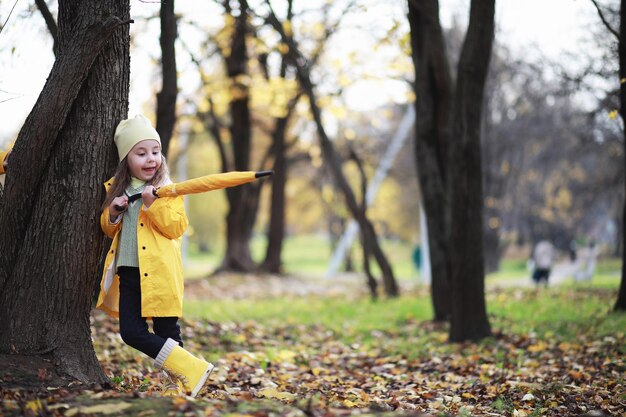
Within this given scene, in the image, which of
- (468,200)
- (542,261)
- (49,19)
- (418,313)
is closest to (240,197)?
(542,261)

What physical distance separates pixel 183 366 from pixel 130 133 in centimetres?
150

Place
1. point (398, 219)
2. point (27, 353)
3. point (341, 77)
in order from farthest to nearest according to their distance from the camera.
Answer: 1. point (398, 219)
2. point (341, 77)
3. point (27, 353)

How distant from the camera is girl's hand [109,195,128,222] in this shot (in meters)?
4.59

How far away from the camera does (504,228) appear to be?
129 feet

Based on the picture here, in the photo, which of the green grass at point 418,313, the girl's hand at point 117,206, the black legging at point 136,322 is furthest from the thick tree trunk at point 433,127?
the black legging at point 136,322

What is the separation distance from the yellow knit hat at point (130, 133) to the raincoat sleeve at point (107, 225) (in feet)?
1.23

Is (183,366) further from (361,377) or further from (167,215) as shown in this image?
(361,377)

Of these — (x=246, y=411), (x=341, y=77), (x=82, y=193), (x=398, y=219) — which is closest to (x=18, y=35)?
(x=82, y=193)

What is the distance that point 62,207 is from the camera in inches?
181

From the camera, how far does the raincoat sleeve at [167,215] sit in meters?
4.56

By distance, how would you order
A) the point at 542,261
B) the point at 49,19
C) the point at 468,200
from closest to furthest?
the point at 49,19, the point at 468,200, the point at 542,261

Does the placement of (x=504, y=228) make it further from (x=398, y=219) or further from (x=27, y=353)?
(x=27, y=353)

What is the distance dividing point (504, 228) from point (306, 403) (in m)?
37.0

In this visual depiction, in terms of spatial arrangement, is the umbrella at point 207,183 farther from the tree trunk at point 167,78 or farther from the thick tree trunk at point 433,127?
the thick tree trunk at point 433,127
